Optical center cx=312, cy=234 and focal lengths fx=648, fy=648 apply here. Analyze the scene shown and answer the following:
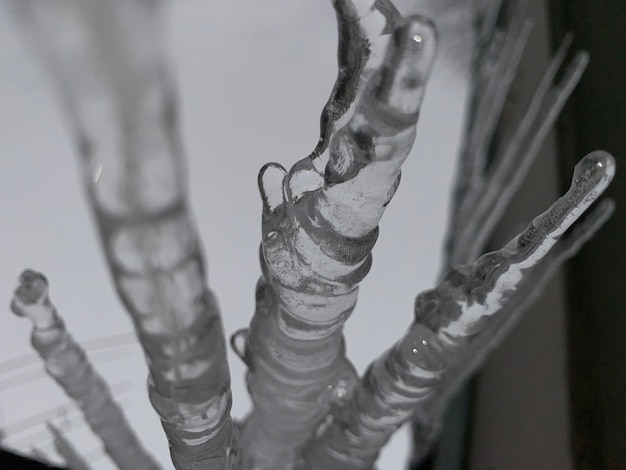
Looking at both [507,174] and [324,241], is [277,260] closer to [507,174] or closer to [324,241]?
[324,241]

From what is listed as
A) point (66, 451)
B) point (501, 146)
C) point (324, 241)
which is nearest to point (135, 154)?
point (324, 241)

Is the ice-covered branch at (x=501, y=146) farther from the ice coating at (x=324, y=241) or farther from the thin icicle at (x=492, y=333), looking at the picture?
the ice coating at (x=324, y=241)

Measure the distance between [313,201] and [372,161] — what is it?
2 centimetres

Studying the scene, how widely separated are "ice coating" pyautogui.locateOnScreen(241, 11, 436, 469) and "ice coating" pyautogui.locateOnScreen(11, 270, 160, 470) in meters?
0.05

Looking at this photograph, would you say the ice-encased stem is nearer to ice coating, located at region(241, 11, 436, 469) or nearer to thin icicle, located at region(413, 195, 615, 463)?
ice coating, located at region(241, 11, 436, 469)

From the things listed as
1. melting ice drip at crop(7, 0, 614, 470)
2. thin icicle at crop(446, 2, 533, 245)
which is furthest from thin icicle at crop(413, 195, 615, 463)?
thin icicle at crop(446, 2, 533, 245)

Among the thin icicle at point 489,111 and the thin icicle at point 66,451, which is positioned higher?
the thin icicle at point 489,111

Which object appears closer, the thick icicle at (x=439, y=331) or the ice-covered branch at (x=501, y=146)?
the thick icicle at (x=439, y=331)

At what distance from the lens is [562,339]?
0.29 meters

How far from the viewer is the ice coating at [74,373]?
186 millimetres

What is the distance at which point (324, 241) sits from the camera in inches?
5.4

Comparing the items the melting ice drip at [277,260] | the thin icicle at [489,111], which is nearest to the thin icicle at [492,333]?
the melting ice drip at [277,260]

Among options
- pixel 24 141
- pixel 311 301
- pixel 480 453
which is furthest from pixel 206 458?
pixel 24 141

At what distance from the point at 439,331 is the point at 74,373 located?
117 millimetres
